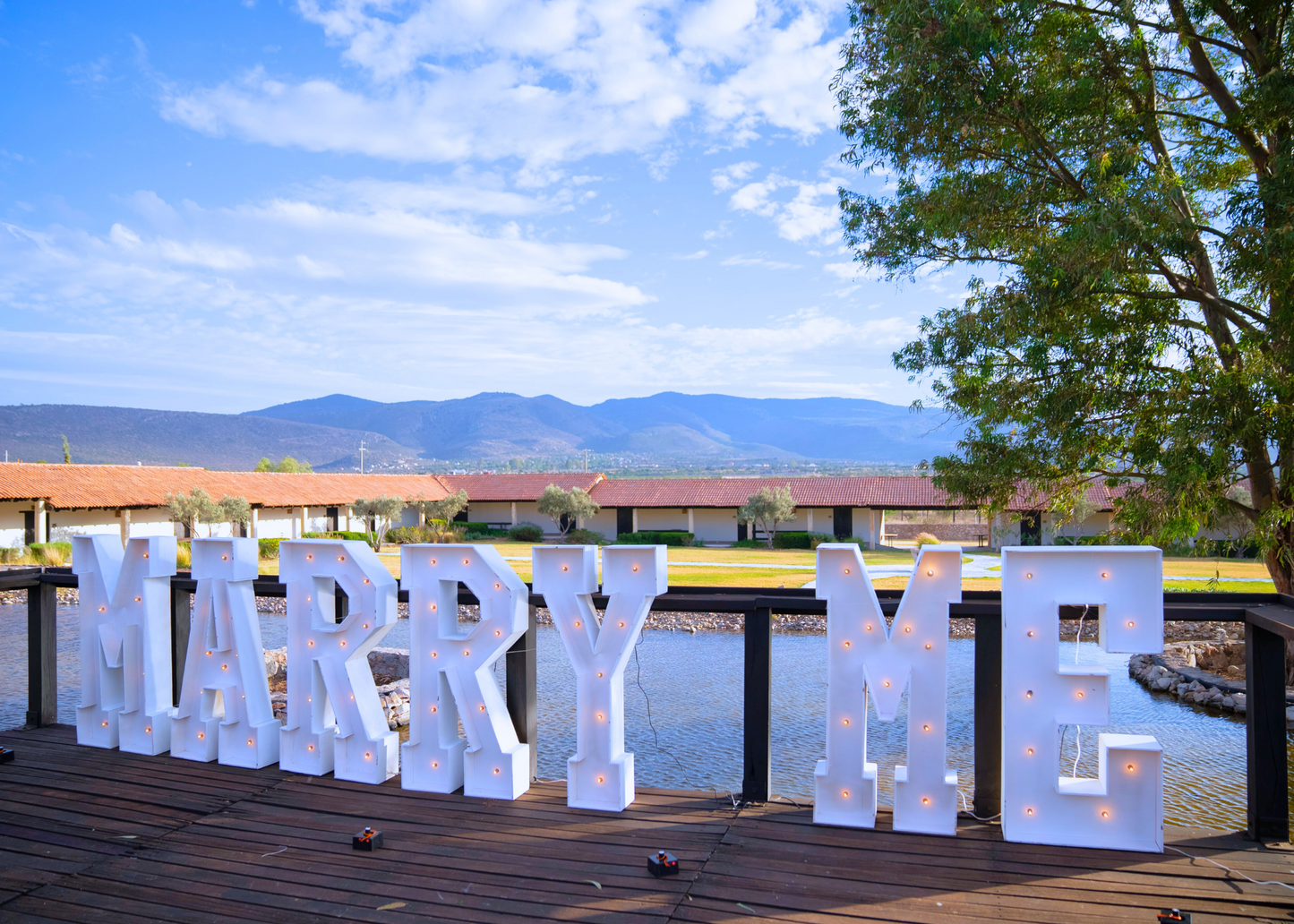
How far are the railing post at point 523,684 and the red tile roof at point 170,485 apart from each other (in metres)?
29.6

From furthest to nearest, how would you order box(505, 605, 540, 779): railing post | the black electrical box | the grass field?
the grass field → box(505, 605, 540, 779): railing post → the black electrical box

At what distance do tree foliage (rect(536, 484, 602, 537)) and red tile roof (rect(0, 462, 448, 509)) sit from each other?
23.9ft

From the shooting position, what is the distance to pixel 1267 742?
280 centimetres

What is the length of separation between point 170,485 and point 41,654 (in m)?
31.1

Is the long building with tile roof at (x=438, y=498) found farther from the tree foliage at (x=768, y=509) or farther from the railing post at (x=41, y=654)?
the railing post at (x=41, y=654)

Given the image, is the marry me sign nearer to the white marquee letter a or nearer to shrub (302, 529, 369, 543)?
the white marquee letter a

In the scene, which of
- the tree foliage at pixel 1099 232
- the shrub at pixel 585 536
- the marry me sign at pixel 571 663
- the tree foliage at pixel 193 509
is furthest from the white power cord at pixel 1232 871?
the tree foliage at pixel 193 509

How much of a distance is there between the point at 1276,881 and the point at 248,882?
3571 mm

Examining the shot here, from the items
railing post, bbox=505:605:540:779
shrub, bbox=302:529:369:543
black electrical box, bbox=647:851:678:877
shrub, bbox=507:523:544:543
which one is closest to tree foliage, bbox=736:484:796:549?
shrub, bbox=507:523:544:543

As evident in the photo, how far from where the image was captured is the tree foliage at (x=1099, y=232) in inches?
309

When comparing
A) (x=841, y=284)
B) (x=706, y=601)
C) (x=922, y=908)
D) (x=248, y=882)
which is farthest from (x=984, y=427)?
(x=248, y=882)

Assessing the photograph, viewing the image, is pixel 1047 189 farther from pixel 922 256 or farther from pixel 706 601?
pixel 706 601

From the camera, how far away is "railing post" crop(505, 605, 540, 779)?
3.53 metres

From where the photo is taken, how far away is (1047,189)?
30.1ft
